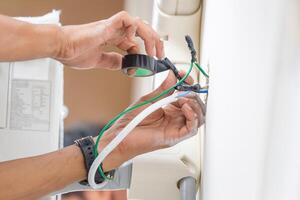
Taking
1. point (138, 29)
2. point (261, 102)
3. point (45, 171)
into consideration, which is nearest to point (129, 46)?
point (138, 29)

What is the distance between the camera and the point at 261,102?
0.37m

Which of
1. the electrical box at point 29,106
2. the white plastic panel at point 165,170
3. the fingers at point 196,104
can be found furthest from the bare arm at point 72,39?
the electrical box at point 29,106

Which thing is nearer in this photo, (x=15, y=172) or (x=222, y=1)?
(x=222, y=1)

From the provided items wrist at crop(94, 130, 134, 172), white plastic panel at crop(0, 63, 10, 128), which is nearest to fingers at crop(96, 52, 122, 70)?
wrist at crop(94, 130, 134, 172)

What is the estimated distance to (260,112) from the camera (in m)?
0.37

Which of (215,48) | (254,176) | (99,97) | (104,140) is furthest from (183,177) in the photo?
(99,97)

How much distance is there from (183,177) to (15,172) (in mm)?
305

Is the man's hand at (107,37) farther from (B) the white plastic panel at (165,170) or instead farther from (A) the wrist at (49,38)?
(B) the white plastic panel at (165,170)

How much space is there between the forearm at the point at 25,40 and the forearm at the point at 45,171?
0.18m

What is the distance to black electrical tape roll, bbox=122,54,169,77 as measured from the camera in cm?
71

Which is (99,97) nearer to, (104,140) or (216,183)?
(104,140)

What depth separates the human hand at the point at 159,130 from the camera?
28.6 inches

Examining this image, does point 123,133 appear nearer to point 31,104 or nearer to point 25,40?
point 25,40

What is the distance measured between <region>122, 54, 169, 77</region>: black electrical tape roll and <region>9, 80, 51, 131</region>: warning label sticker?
1.37ft
